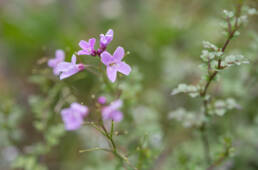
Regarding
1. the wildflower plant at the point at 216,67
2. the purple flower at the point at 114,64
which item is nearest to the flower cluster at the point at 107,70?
the purple flower at the point at 114,64

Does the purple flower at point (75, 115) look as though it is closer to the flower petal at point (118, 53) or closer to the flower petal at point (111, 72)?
the flower petal at point (111, 72)

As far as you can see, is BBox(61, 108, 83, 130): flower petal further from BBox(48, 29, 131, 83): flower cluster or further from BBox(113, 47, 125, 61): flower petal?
BBox(113, 47, 125, 61): flower petal

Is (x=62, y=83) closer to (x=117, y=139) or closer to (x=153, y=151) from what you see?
(x=117, y=139)

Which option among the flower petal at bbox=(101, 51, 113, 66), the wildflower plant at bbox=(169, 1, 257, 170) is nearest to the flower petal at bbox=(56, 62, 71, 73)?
the flower petal at bbox=(101, 51, 113, 66)

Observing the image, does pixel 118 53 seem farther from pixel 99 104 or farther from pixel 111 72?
pixel 99 104

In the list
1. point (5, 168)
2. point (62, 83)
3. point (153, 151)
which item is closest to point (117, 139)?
point (153, 151)

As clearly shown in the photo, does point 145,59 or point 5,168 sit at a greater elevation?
point 145,59

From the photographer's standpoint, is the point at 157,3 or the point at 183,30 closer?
the point at 183,30
